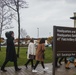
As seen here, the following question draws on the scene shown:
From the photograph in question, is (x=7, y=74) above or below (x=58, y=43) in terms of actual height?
below

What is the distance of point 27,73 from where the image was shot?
16.0m

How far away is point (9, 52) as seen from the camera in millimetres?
16297

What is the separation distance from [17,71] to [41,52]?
1555 millimetres

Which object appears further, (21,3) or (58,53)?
(21,3)

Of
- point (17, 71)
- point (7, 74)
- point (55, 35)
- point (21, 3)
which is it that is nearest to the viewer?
point (55, 35)

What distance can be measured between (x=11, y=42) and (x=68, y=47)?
390cm

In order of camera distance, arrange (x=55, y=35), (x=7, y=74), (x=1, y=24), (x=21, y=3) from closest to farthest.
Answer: (x=55, y=35), (x=7, y=74), (x=21, y=3), (x=1, y=24)

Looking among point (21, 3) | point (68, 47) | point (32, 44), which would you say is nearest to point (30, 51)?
point (32, 44)

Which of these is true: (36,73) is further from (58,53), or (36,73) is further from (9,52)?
(58,53)

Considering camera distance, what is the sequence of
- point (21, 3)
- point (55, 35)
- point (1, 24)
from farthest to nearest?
point (1, 24) → point (21, 3) → point (55, 35)

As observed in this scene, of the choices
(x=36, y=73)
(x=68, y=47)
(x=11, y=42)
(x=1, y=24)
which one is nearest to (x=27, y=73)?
(x=36, y=73)

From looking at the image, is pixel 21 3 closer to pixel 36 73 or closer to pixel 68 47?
pixel 36 73

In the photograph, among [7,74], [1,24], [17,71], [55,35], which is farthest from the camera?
[1,24]

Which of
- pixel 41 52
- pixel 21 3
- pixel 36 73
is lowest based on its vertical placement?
pixel 36 73
